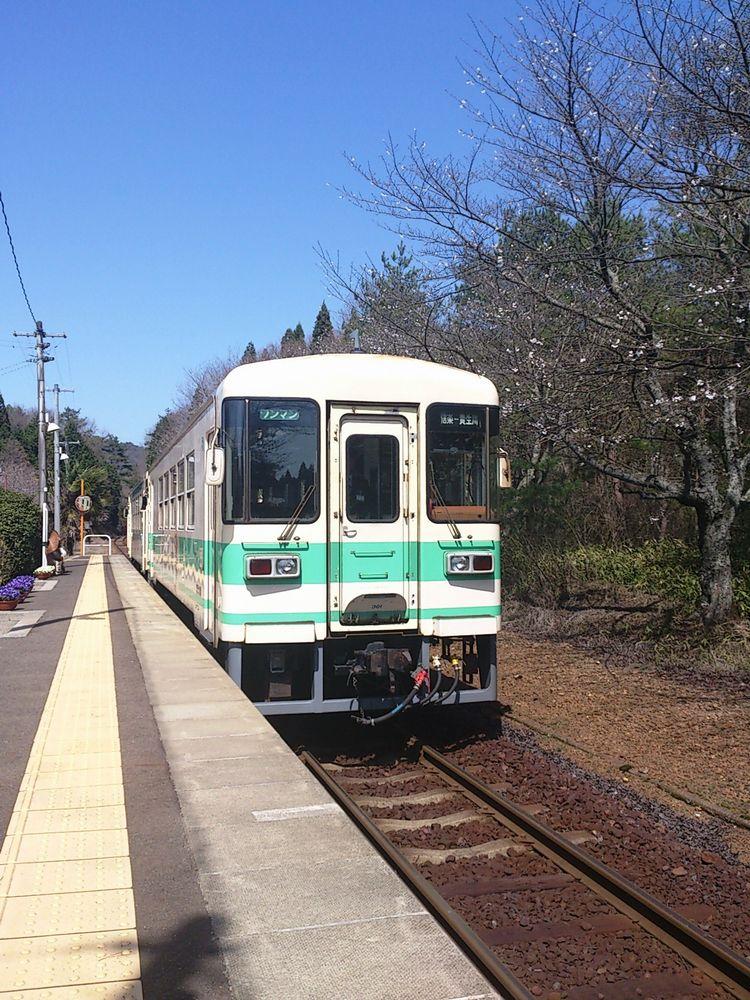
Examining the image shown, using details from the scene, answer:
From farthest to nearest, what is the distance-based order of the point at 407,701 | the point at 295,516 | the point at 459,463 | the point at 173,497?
1. the point at 173,497
2. the point at 459,463
3. the point at 407,701
4. the point at 295,516

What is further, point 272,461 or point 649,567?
point 649,567

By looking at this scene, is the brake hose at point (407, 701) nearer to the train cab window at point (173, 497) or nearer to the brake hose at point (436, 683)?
the brake hose at point (436, 683)

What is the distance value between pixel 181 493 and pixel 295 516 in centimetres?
498

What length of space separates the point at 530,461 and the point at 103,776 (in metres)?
14.9

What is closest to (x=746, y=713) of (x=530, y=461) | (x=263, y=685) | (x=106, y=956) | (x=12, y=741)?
(x=263, y=685)

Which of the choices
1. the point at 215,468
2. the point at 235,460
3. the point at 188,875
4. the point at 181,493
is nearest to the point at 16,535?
the point at 181,493

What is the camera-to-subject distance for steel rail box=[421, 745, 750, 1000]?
4309 mm

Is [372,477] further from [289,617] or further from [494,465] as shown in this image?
[289,617]

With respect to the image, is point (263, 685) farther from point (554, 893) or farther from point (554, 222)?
point (554, 222)

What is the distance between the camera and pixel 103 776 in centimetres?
629

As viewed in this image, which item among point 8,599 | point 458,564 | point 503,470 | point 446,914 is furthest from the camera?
point 8,599

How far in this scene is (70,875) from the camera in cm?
453

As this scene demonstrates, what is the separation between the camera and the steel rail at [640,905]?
4.31m

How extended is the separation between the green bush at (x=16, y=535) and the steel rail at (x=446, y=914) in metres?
17.8
